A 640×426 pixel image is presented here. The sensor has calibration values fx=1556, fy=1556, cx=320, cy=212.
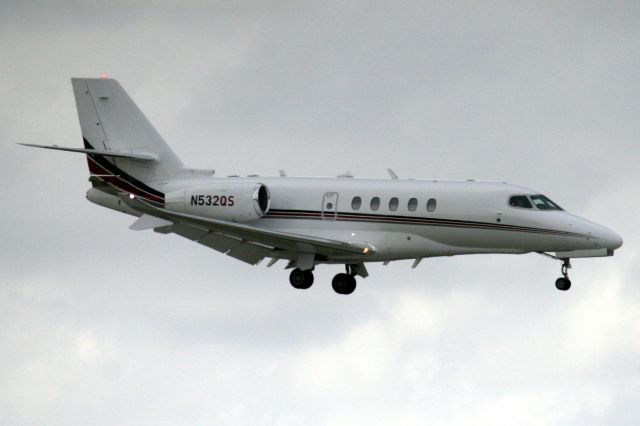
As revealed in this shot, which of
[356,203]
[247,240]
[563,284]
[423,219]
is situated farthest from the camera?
[247,240]

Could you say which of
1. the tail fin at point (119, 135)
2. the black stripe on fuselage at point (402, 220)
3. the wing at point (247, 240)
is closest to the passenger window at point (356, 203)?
the black stripe on fuselage at point (402, 220)

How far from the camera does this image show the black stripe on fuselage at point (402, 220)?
150 feet

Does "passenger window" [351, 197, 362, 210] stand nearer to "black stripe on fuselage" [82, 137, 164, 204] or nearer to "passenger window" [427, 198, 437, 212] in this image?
"passenger window" [427, 198, 437, 212]

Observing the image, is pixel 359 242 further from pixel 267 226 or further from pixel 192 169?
pixel 192 169

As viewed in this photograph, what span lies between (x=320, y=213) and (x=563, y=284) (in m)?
7.91

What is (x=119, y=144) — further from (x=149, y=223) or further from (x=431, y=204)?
(x=431, y=204)

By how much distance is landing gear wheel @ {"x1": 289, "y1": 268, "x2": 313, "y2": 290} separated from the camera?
48.3 m

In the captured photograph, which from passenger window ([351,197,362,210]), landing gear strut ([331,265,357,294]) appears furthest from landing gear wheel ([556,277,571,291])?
landing gear strut ([331,265,357,294])

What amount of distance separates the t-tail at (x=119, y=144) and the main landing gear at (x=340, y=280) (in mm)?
5432

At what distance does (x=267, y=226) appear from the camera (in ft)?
161

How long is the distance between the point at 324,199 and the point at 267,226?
2.09 metres

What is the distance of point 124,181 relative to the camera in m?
51.2

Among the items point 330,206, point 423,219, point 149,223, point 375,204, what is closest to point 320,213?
point 330,206

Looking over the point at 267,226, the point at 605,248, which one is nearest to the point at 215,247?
the point at 267,226
